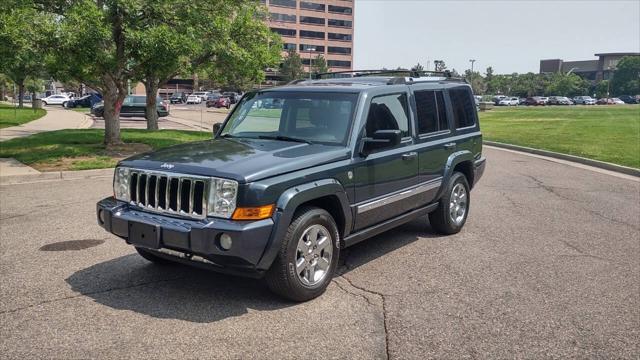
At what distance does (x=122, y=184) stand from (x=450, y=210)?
396cm

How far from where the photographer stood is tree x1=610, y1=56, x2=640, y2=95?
429ft

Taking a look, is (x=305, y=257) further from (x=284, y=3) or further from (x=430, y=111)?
(x=284, y=3)

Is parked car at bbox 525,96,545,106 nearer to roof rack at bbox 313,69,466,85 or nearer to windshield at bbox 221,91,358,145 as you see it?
roof rack at bbox 313,69,466,85

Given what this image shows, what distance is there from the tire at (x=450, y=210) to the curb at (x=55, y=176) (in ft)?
25.3

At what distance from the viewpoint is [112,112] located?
49.1 feet

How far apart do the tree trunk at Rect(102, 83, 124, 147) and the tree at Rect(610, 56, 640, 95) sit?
141 meters

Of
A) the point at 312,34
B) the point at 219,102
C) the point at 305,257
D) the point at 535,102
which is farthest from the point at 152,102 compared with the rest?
the point at 312,34

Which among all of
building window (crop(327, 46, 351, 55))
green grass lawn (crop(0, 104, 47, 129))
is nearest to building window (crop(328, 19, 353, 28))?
building window (crop(327, 46, 351, 55))

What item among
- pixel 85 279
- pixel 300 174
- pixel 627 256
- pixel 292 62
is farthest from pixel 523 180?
pixel 292 62

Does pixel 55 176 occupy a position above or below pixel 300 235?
below

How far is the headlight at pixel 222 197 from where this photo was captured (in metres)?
4.27

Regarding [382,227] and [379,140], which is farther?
[382,227]

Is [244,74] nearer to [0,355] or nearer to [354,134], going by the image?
[354,134]

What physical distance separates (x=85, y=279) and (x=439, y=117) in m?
4.27
